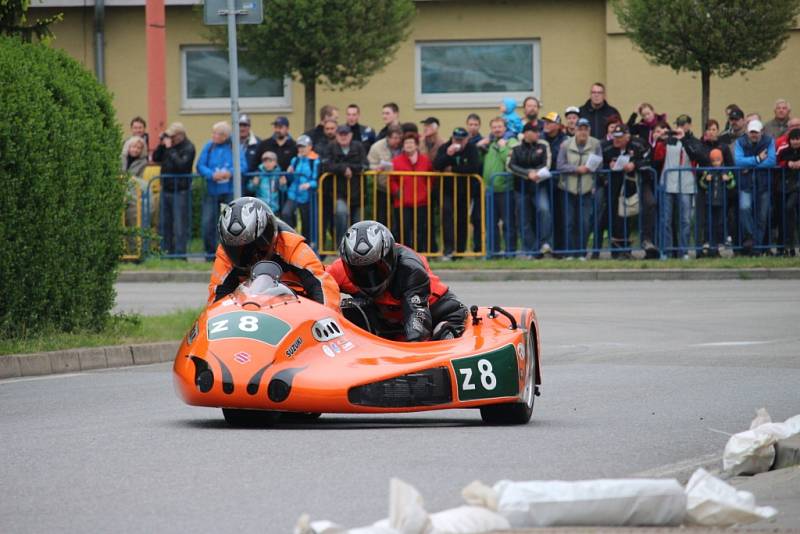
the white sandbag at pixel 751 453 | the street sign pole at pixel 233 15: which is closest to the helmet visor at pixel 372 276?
the white sandbag at pixel 751 453

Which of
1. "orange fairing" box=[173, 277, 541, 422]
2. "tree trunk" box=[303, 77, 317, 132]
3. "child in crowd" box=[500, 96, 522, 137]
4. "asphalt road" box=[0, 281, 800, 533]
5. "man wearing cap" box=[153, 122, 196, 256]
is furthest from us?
"tree trunk" box=[303, 77, 317, 132]

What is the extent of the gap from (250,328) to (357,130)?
52.8 ft

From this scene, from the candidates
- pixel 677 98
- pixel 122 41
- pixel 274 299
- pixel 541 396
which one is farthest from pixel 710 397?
pixel 122 41

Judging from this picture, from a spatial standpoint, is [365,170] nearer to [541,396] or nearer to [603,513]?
[541,396]

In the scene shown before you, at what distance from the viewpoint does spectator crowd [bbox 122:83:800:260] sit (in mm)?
25000

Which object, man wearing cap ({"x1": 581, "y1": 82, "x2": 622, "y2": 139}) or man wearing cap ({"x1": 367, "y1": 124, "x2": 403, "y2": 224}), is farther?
man wearing cap ({"x1": 581, "y1": 82, "x2": 622, "y2": 139})

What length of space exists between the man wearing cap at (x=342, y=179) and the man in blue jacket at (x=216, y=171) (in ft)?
4.16

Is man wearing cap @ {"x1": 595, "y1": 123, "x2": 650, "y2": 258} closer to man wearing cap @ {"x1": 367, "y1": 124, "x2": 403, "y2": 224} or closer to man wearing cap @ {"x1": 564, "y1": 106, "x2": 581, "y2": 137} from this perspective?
man wearing cap @ {"x1": 564, "y1": 106, "x2": 581, "y2": 137}

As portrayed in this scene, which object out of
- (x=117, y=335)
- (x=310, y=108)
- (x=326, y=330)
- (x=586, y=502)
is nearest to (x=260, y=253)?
(x=326, y=330)

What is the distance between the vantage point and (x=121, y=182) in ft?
54.6

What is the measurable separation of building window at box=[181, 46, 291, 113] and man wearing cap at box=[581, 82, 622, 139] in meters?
11.6

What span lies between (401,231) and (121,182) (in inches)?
357

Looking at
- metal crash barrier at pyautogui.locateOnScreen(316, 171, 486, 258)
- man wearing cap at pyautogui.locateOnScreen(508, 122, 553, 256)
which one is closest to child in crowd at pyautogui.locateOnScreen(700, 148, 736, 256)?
man wearing cap at pyautogui.locateOnScreen(508, 122, 553, 256)

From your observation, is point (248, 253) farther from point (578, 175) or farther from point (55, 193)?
point (578, 175)
